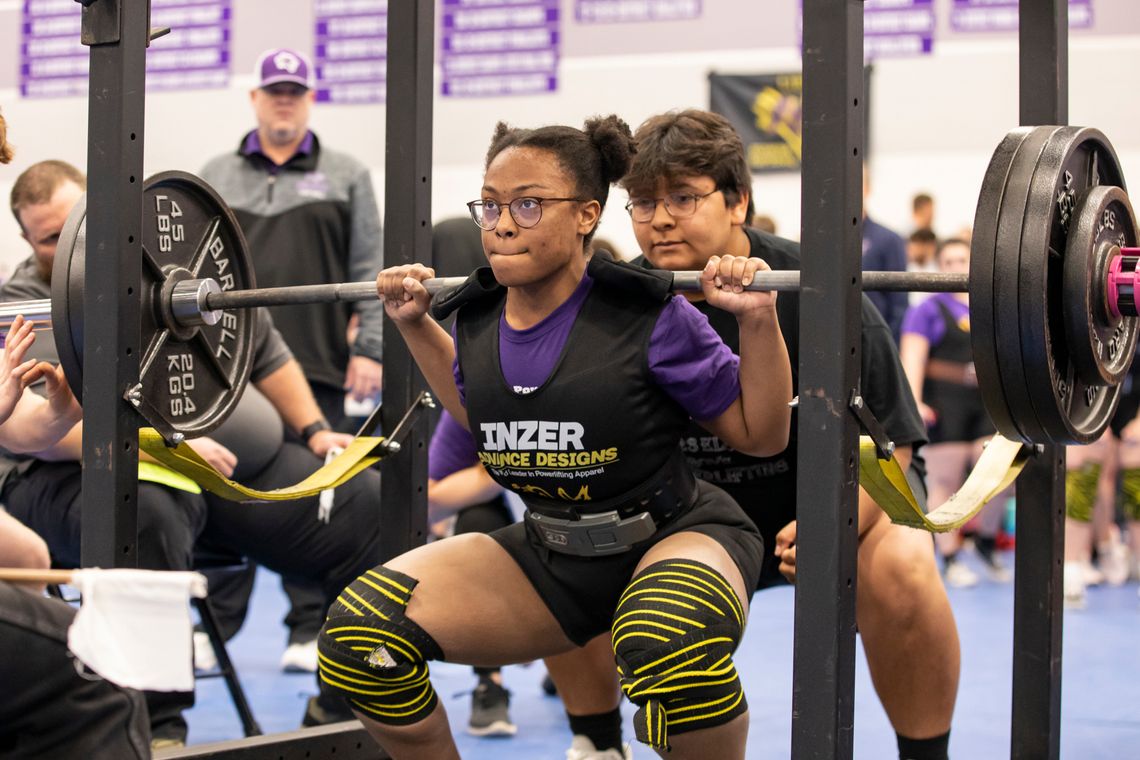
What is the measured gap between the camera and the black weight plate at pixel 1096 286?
2322 mm

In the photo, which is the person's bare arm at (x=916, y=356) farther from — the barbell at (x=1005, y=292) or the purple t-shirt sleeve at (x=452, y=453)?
the barbell at (x=1005, y=292)

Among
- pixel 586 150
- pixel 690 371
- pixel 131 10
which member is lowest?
pixel 690 371

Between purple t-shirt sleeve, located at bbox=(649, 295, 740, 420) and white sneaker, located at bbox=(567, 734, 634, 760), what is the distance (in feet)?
3.23

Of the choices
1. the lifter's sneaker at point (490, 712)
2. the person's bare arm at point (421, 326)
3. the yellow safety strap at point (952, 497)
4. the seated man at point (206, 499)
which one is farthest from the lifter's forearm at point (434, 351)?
the lifter's sneaker at point (490, 712)

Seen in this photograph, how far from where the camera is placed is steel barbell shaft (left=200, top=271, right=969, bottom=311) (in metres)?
2.21

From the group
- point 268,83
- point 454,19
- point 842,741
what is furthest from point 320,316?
point 454,19

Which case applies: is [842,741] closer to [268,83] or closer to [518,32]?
[268,83]

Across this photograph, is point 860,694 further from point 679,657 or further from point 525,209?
point 525,209

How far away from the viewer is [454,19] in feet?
28.9

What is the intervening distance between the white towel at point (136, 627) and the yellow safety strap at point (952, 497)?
116 cm

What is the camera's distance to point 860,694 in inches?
164

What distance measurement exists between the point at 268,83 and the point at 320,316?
0.85 metres

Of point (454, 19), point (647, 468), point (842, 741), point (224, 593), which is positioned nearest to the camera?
point (842, 741)

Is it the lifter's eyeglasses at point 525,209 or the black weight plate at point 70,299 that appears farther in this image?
the black weight plate at point 70,299
